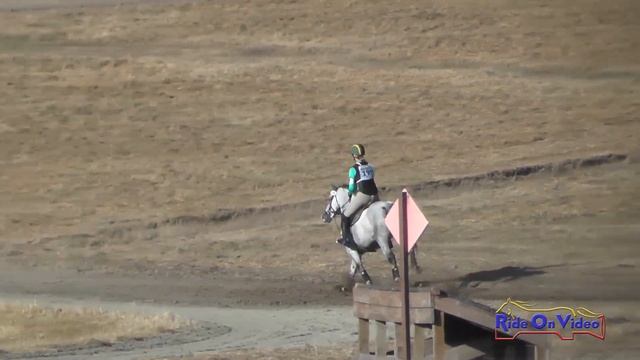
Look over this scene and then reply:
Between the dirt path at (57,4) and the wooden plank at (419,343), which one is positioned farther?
the dirt path at (57,4)

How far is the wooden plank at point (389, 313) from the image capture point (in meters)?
19.2

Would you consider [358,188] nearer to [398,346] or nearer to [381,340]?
[381,340]

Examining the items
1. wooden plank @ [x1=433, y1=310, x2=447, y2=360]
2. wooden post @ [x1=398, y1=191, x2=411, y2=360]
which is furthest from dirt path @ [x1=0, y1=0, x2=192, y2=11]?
wooden post @ [x1=398, y1=191, x2=411, y2=360]

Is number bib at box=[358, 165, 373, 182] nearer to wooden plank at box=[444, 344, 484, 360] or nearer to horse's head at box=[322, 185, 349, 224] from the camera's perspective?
horse's head at box=[322, 185, 349, 224]

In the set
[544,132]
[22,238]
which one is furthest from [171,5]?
[22,238]

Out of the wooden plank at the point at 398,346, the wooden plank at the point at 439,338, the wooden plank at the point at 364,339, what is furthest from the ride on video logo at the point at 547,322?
the wooden plank at the point at 364,339

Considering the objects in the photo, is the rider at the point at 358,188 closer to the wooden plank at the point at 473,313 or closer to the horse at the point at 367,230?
the horse at the point at 367,230

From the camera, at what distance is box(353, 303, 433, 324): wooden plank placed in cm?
1917

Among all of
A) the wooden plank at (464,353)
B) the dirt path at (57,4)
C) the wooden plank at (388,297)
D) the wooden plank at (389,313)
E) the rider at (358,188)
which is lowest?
the wooden plank at (464,353)

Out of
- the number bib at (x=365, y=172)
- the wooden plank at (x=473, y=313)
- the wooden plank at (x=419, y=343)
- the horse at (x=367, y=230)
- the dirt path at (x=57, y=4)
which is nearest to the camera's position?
the wooden plank at (x=473, y=313)

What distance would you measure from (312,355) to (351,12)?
140 ft

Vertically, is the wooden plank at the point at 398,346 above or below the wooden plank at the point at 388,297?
below

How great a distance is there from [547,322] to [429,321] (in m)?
2.62

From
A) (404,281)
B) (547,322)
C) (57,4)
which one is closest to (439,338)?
(404,281)
